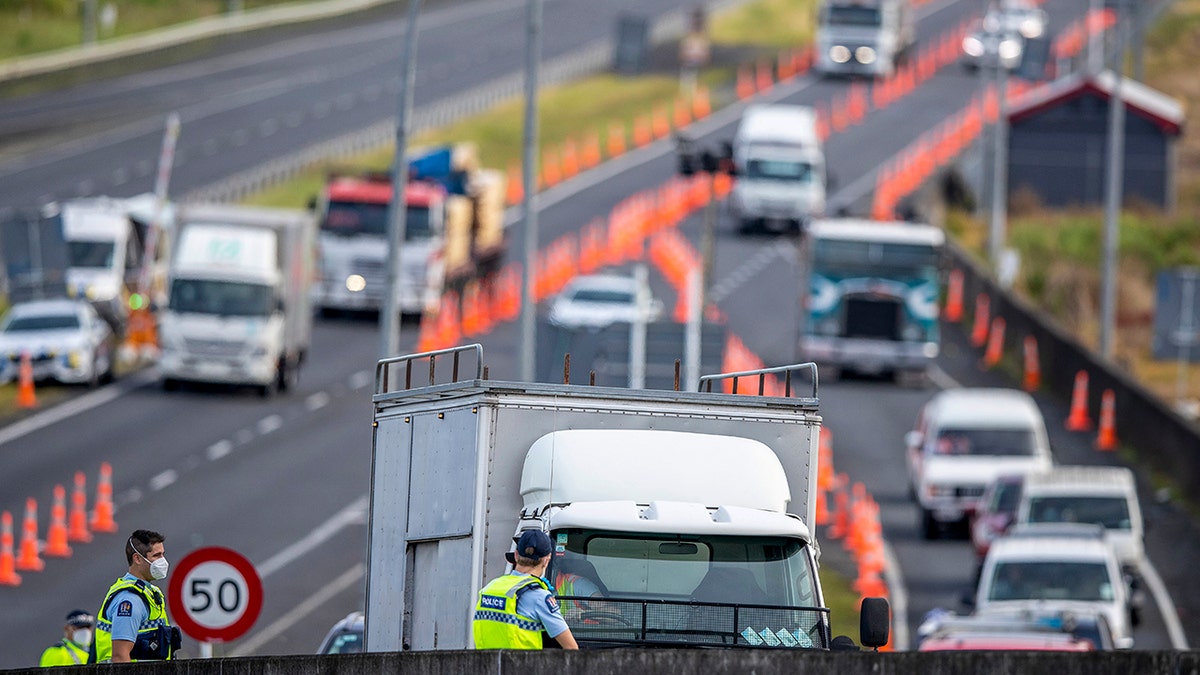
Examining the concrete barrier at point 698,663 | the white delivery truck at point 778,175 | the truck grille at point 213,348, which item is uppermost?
the white delivery truck at point 778,175

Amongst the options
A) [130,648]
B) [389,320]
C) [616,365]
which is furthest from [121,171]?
[130,648]

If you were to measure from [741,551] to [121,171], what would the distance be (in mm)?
56817

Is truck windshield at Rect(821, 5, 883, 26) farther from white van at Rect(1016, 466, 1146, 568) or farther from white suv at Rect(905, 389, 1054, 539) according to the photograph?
white van at Rect(1016, 466, 1146, 568)

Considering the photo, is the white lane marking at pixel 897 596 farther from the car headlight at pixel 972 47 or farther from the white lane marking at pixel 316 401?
the car headlight at pixel 972 47

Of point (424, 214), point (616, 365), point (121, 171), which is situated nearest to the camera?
point (616, 365)

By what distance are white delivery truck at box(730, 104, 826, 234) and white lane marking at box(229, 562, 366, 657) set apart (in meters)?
30.5

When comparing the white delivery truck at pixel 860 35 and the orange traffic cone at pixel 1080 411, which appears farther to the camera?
the white delivery truck at pixel 860 35

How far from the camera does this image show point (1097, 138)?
71938 mm

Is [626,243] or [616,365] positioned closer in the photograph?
[616,365]

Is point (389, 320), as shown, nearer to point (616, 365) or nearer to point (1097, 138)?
point (616, 365)

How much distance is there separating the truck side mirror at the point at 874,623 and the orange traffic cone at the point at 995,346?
38.6m

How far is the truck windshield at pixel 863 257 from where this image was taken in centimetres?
4619

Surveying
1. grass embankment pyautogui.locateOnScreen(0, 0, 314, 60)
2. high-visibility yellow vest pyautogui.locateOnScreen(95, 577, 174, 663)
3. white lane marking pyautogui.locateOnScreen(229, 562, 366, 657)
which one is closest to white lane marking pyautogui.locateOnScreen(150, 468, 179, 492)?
white lane marking pyautogui.locateOnScreen(229, 562, 366, 657)

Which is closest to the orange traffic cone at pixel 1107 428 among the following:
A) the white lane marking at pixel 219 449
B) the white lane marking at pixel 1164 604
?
the white lane marking at pixel 1164 604
